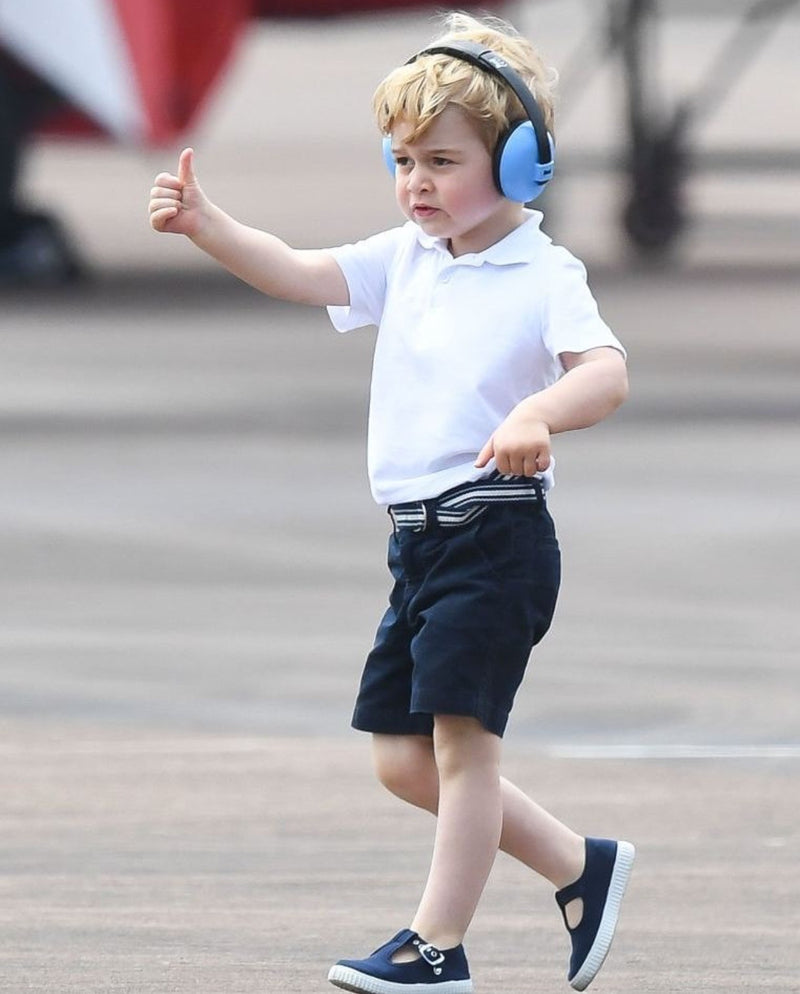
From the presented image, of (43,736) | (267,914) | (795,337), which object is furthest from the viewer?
(795,337)

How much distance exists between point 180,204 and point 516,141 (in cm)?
58

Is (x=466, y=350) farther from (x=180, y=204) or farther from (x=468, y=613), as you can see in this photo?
(x=180, y=204)

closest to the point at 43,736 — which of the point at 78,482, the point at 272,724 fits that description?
the point at 272,724

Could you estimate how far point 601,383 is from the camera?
13.4 ft

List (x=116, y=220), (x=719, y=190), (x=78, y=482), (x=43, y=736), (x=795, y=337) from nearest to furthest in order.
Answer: (x=43, y=736), (x=78, y=482), (x=795, y=337), (x=116, y=220), (x=719, y=190)

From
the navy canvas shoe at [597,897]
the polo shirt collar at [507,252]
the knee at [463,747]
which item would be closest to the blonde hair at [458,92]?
the polo shirt collar at [507,252]

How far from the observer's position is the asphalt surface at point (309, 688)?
5062mm

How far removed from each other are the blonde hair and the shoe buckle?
135 centimetres

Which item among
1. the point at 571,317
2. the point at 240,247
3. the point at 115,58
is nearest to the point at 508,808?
the point at 571,317

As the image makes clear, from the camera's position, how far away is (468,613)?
4.20 m

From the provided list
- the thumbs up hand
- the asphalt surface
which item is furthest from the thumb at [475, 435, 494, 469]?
the asphalt surface

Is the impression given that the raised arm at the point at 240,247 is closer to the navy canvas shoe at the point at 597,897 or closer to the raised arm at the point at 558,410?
the raised arm at the point at 558,410

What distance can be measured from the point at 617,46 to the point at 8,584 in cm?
2077

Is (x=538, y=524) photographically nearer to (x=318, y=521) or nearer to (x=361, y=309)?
(x=361, y=309)
